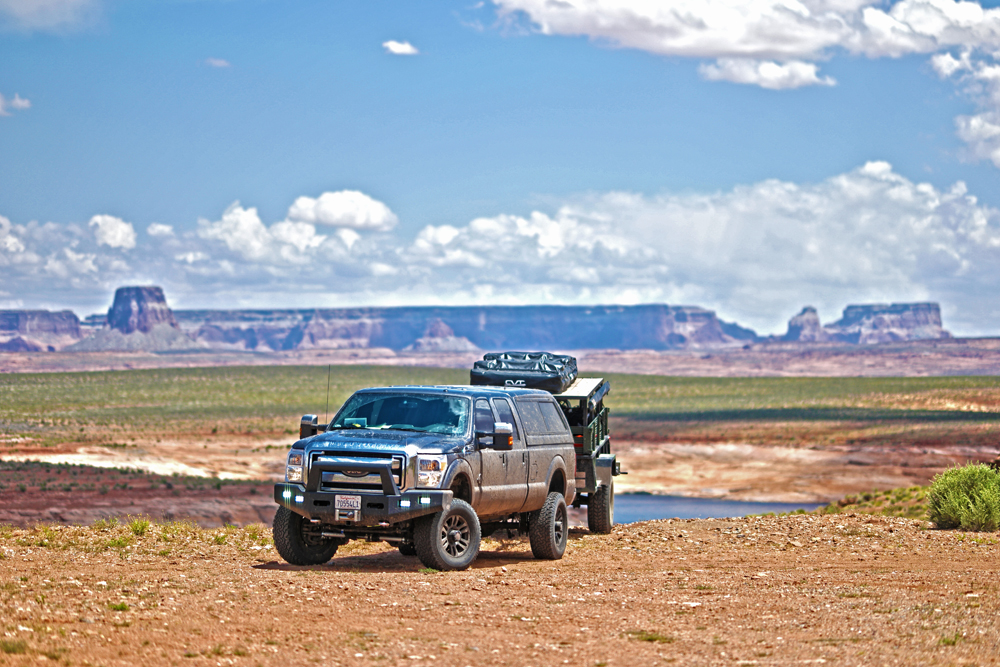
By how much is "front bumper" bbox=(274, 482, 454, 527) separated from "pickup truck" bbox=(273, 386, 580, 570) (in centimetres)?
1

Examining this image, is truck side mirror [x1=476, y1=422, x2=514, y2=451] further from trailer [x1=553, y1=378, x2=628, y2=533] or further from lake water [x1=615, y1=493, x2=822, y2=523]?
lake water [x1=615, y1=493, x2=822, y2=523]

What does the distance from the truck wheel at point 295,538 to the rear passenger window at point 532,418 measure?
9.27ft

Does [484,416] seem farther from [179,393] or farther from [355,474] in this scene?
[179,393]

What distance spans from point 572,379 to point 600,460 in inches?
58.5

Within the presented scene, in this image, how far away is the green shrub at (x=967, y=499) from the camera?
18656 millimetres

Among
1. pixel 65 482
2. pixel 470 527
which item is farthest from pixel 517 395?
pixel 65 482

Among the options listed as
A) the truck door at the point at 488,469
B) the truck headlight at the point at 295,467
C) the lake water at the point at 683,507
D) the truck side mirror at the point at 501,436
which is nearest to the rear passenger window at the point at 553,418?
the truck door at the point at 488,469

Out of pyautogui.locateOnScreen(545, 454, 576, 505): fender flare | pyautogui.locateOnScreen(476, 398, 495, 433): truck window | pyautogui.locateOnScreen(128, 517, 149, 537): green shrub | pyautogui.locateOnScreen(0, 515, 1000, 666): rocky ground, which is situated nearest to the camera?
pyautogui.locateOnScreen(0, 515, 1000, 666): rocky ground

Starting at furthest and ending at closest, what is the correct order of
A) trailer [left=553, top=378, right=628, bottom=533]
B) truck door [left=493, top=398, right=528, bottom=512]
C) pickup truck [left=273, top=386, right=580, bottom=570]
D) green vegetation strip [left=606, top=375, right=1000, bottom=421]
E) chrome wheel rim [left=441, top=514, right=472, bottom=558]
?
1. green vegetation strip [left=606, top=375, right=1000, bottom=421]
2. trailer [left=553, top=378, right=628, bottom=533]
3. truck door [left=493, top=398, right=528, bottom=512]
4. chrome wheel rim [left=441, top=514, right=472, bottom=558]
5. pickup truck [left=273, top=386, right=580, bottom=570]

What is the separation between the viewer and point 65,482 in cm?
4491

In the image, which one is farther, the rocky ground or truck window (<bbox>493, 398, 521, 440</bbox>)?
truck window (<bbox>493, 398, 521, 440</bbox>)

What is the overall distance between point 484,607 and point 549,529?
4349 millimetres

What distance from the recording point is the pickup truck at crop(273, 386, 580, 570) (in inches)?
500

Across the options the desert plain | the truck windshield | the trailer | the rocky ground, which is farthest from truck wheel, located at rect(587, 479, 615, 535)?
the truck windshield
